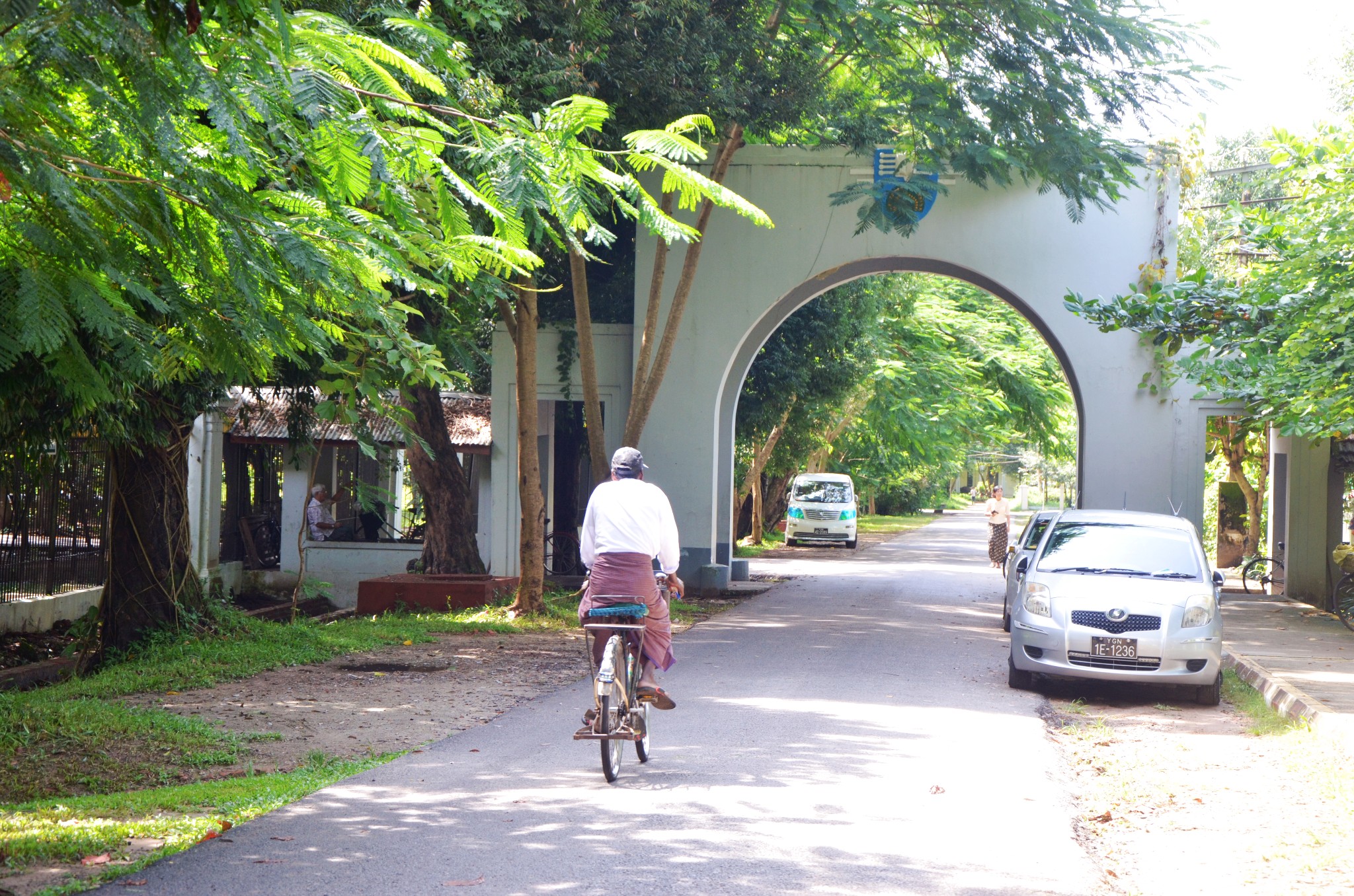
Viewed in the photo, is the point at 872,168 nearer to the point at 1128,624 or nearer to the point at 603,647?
the point at 1128,624

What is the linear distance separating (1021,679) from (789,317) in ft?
39.3

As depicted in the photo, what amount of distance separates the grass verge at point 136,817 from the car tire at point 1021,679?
20.0ft

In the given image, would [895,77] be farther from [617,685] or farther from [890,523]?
[890,523]

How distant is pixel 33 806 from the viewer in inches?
239

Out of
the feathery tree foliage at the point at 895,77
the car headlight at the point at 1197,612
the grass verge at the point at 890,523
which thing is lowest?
the grass verge at the point at 890,523

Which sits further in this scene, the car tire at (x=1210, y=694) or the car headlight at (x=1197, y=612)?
the car tire at (x=1210, y=694)

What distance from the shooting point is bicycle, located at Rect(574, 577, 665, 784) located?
6.59m

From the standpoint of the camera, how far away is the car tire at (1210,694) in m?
10.3

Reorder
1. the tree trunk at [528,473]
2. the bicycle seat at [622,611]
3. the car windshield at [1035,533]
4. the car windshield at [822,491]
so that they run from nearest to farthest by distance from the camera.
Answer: the bicycle seat at [622,611] → the car windshield at [1035,533] → the tree trunk at [528,473] → the car windshield at [822,491]

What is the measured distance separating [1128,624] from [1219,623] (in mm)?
855

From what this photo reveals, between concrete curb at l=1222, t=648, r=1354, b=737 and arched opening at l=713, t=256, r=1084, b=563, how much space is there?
528 cm

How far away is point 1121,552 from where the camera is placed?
11172 mm

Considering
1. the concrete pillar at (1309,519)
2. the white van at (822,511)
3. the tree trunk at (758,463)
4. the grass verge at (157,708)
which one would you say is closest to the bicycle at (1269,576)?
the concrete pillar at (1309,519)

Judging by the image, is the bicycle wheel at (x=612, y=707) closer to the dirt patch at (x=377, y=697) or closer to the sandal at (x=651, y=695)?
the sandal at (x=651, y=695)
